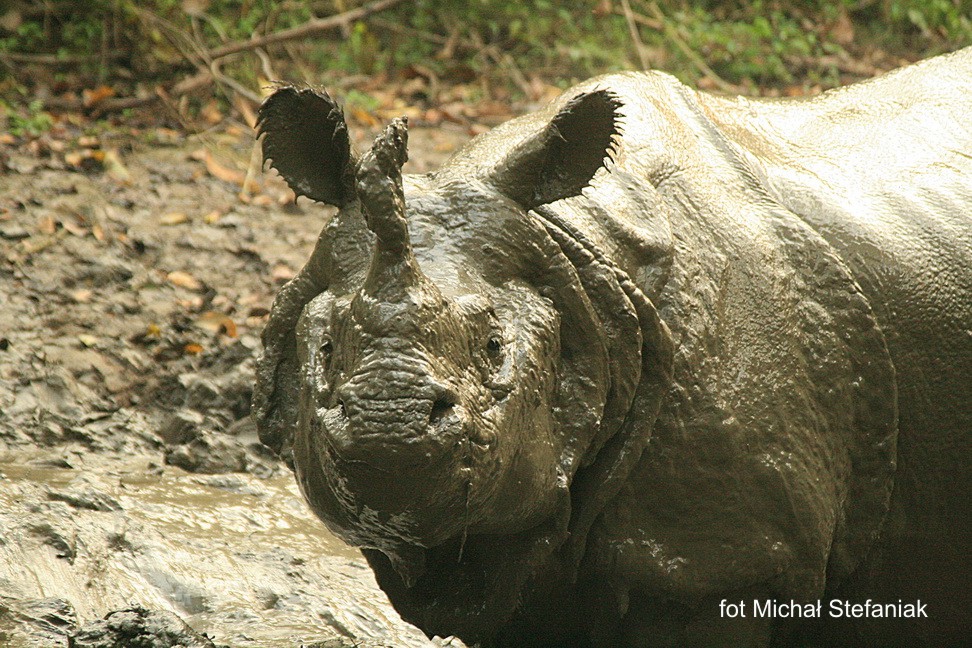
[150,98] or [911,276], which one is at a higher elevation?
[150,98]

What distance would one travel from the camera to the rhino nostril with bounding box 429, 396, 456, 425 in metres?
3.05

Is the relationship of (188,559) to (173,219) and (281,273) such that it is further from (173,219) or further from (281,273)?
(173,219)

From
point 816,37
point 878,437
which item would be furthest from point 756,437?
point 816,37

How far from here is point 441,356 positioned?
10.3 ft

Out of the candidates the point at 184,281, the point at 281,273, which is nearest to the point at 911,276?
the point at 281,273

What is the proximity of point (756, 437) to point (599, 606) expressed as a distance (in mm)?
667

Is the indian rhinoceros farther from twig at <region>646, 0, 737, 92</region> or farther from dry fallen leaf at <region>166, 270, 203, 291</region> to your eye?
twig at <region>646, 0, 737, 92</region>

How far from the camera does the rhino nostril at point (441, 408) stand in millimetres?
3055

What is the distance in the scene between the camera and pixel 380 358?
3043 millimetres

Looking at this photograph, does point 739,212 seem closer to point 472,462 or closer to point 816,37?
point 472,462

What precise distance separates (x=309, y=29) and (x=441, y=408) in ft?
24.9

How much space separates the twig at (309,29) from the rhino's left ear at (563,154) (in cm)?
669

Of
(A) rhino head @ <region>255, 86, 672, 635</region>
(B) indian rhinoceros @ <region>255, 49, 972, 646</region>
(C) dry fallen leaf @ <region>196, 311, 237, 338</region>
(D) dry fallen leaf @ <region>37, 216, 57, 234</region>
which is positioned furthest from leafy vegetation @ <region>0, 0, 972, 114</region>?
→ (A) rhino head @ <region>255, 86, 672, 635</region>

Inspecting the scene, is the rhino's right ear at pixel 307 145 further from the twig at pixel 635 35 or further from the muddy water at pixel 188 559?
the twig at pixel 635 35
